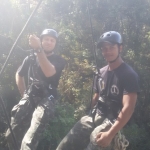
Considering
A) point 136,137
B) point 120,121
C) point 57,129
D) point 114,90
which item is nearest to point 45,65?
point 114,90

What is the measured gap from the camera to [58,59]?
160 inches

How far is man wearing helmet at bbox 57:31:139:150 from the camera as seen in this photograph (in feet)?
10.3

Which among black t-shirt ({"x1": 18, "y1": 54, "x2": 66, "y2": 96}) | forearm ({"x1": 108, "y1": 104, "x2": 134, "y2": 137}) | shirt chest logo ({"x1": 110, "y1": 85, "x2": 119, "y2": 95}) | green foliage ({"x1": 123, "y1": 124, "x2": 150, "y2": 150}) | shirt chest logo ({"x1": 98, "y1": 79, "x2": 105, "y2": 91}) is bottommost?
green foliage ({"x1": 123, "y1": 124, "x2": 150, "y2": 150})

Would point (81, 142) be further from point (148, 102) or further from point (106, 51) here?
point (148, 102)

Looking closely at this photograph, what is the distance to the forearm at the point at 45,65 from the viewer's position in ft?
11.3

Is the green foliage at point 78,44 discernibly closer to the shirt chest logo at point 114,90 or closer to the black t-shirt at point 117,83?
the black t-shirt at point 117,83

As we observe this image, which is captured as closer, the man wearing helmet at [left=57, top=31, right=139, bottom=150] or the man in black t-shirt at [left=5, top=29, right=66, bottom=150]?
the man wearing helmet at [left=57, top=31, right=139, bottom=150]

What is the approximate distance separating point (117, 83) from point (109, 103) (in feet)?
0.93

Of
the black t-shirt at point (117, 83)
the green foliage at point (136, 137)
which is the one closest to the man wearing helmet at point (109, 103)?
the black t-shirt at point (117, 83)

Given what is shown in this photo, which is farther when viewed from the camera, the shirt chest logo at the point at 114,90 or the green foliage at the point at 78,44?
the green foliage at the point at 78,44

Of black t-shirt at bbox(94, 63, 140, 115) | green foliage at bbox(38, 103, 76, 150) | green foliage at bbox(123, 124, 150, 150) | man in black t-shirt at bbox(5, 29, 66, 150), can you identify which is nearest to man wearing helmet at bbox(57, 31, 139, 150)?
black t-shirt at bbox(94, 63, 140, 115)

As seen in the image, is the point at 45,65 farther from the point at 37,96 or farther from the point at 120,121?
the point at 120,121

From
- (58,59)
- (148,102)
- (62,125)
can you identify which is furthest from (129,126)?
(58,59)

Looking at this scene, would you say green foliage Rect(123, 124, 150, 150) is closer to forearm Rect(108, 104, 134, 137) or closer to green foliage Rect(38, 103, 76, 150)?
green foliage Rect(38, 103, 76, 150)
